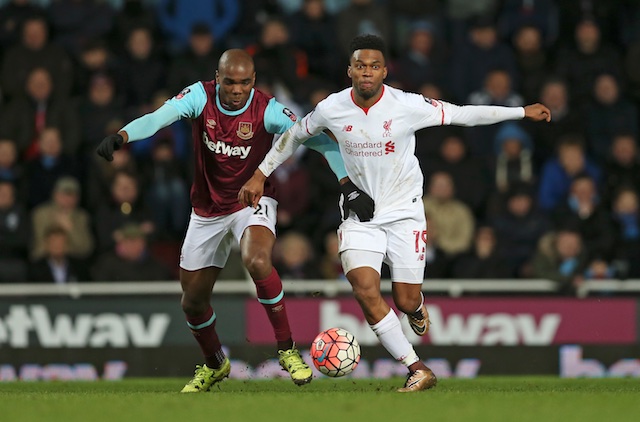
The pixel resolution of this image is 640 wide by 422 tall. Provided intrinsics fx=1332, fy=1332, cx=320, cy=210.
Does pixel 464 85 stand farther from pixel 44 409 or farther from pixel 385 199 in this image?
pixel 44 409

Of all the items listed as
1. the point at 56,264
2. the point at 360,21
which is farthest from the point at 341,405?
the point at 360,21

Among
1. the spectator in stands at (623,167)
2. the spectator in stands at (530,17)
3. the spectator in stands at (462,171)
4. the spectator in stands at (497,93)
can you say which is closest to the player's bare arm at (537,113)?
the spectator in stands at (462,171)

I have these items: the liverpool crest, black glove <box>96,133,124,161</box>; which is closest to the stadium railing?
the liverpool crest

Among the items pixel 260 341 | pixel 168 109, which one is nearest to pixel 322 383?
pixel 260 341

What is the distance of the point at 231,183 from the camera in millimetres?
10219

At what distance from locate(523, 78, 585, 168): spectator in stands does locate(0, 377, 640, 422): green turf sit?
5.49 meters

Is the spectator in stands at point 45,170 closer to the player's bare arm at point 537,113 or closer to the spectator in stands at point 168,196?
the spectator in stands at point 168,196

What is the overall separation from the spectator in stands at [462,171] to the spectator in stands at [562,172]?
2.20 feet

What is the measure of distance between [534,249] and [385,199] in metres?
5.36

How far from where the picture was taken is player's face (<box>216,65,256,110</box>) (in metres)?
9.75

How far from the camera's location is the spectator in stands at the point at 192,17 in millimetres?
16781

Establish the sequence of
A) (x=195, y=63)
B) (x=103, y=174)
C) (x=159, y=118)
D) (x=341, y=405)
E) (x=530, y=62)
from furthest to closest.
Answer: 1. (x=530, y=62)
2. (x=195, y=63)
3. (x=103, y=174)
4. (x=159, y=118)
5. (x=341, y=405)

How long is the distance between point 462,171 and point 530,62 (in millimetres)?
2180

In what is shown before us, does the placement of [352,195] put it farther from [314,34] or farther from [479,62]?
[314,34]
